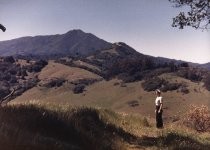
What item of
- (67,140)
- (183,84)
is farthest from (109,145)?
(183,84)

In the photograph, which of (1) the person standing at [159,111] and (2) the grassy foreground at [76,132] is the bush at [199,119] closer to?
(1) the person standing at [159,111]

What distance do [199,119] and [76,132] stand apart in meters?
14.1

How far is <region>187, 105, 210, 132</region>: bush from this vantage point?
88.3 feet

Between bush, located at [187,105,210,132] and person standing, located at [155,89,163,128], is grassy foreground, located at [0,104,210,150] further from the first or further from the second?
bush, located at [187,105,210,132]

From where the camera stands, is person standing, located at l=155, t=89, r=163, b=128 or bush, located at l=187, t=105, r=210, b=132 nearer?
person standing, located at l=155, t=89, r=163, b=128

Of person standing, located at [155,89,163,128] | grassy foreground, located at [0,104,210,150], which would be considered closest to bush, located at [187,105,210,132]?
person standing, located at [155,89,163,128]

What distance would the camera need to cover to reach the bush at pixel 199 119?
88.3ft

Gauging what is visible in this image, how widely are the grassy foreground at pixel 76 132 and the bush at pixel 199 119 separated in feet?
22.2

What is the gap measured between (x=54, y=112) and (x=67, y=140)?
89.7 inches

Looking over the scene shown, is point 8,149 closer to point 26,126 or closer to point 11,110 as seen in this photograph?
point 26,126

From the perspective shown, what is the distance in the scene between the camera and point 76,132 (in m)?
14.8

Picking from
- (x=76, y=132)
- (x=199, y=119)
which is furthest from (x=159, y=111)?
(x=76, y=132)

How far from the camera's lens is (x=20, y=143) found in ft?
34.1

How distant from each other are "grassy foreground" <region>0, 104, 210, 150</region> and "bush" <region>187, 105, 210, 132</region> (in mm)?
6761
